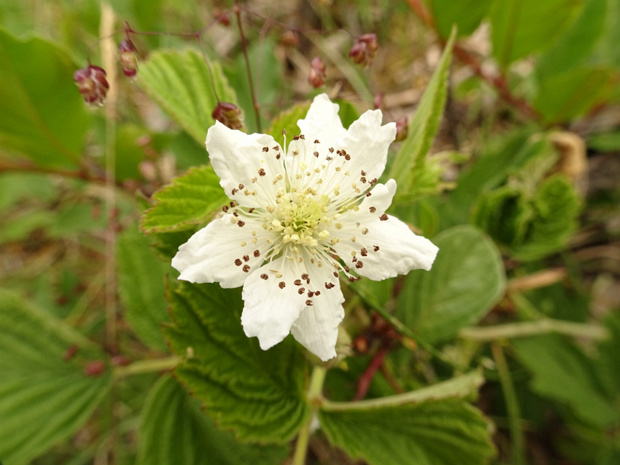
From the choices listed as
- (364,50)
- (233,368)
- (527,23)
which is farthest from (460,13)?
(233,368)

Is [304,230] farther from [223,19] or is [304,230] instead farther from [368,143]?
[223,19]

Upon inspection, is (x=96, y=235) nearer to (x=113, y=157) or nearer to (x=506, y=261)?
(x=113, y=157)

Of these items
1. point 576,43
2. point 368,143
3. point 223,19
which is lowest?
point 368,143

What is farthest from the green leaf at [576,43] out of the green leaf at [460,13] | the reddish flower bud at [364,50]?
the reddish flower bud at [364,50]

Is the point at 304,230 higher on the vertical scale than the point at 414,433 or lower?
higher

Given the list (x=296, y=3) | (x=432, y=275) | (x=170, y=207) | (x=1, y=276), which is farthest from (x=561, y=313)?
(x=1, y=276)

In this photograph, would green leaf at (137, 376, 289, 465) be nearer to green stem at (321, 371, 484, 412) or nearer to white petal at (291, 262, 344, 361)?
green stem at (321, 371, 484, 412)
